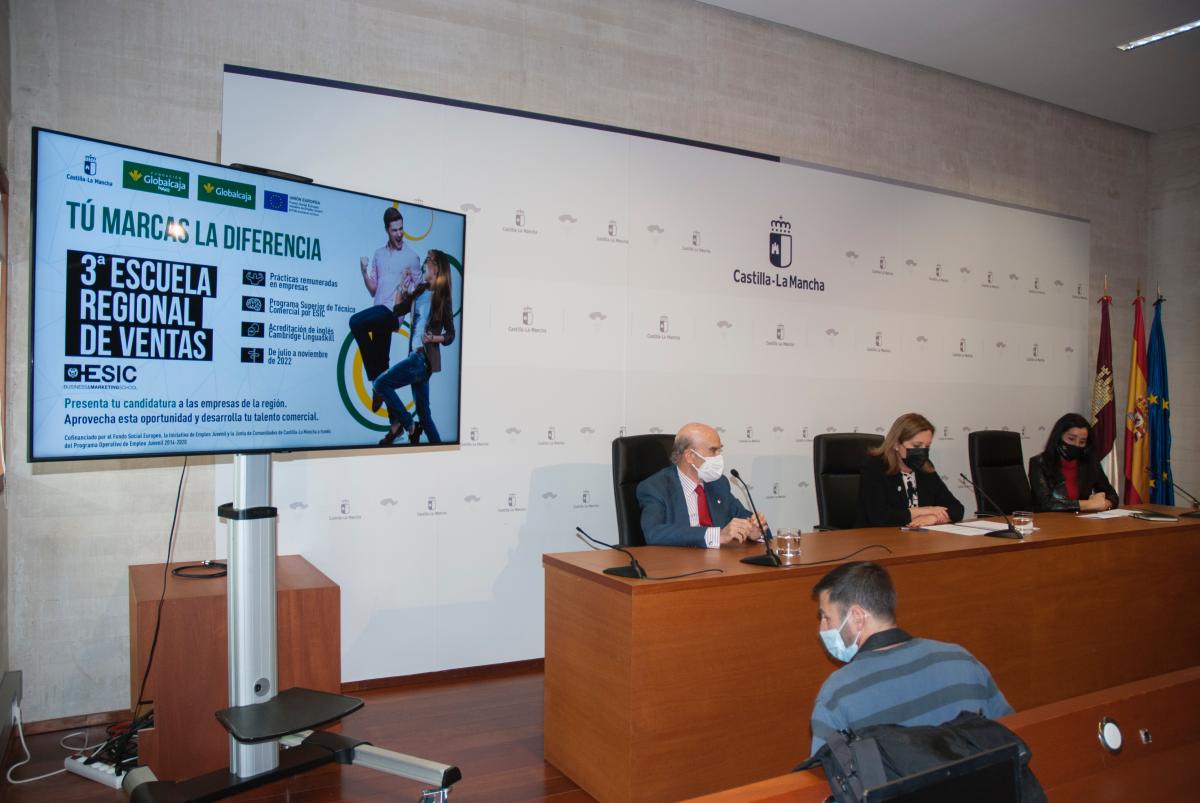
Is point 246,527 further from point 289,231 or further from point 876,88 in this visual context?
A: point 876,88

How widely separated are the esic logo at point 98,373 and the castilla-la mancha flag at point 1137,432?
695 centimetres

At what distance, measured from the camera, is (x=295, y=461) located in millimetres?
3729

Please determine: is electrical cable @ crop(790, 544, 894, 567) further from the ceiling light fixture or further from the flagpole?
the flagpole

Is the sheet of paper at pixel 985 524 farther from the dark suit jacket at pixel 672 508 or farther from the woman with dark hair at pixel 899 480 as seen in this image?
the dark suit jacket at pixel 672 508

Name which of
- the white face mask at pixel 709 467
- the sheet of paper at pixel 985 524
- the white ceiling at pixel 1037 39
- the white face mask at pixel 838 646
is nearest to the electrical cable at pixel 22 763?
the white face mask at pixel 709 467

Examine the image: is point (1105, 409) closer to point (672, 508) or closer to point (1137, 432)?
point (1137, 432)

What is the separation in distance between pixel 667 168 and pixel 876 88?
1.82 metres

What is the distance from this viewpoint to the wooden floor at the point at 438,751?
8.96 feet

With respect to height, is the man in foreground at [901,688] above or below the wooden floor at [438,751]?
above

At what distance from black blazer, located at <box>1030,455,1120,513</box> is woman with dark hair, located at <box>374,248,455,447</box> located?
3.87 m

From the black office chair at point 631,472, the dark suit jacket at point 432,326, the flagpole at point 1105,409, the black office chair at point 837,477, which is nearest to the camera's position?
the dark suit jacket at point 432,326

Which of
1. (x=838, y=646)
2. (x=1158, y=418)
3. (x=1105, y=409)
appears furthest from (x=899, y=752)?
(x=1158, y=418)

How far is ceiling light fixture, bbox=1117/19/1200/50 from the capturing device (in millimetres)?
4992

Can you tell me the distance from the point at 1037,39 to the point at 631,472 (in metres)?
3.89
